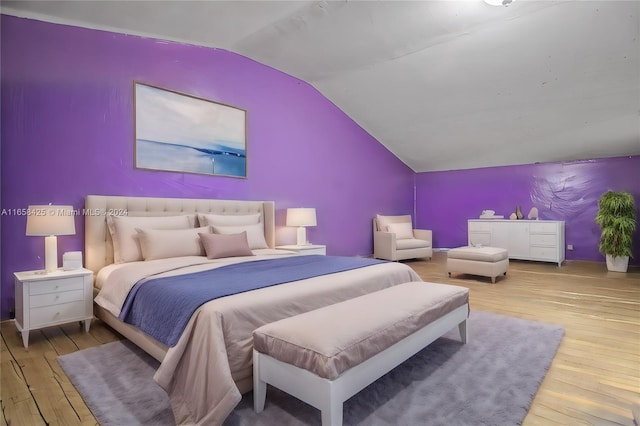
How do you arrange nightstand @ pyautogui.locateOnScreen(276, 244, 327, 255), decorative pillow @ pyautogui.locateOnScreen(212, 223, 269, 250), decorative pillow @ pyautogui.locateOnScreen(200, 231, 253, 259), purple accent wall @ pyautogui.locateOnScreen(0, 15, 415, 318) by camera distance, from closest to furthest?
purple accent wall @ pyautogui.locateOnScreen(0, 15, 415, 318)
decorative pillow @ pyautogui.locateOnScreen(200, 231, 253, 259)
decorative pillow @ pyautogui.locateOnScreen(212, 223, 269, 250)
nightstand @ pyautogui.locateOnScreen(276, 244, 327, 255)

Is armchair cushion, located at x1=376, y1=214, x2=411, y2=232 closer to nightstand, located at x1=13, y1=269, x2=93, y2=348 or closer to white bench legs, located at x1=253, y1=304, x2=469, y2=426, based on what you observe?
white bench legs, located at x1=253, y1=304, x2=469, y2=426

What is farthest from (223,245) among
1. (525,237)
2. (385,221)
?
(525,237)

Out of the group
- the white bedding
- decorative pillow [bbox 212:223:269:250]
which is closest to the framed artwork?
decorative pillow [bbox 212:223:269:250]

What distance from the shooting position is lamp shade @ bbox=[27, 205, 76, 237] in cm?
258

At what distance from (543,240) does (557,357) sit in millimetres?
4179

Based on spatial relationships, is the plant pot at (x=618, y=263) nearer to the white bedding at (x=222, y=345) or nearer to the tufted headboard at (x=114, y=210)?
the white bedding at (x=222, y=345)

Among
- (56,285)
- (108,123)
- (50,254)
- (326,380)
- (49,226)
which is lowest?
(326,380)

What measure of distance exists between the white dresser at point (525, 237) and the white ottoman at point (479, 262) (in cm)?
155

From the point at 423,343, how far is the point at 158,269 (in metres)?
1.92

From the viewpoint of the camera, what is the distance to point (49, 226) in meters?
2.62

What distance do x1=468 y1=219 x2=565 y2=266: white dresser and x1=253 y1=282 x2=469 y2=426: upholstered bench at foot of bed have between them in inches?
188

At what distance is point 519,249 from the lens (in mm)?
6035

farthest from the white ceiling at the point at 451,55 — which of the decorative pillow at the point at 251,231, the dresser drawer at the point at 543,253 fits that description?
the decorative pillow at the point at 251,231

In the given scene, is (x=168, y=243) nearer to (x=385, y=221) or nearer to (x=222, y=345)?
(x=222, y=345)
